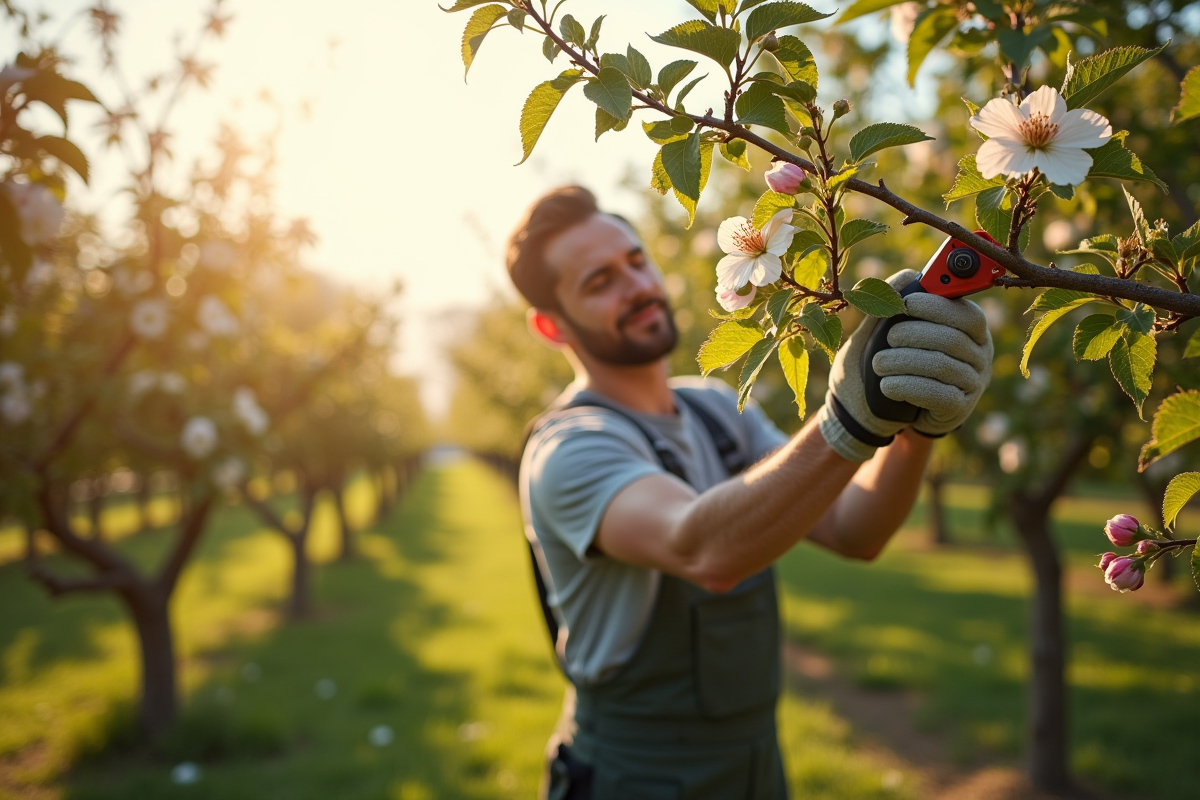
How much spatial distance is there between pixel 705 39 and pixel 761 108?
118 mm

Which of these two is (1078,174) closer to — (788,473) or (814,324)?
(814,324)

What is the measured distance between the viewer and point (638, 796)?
2189mm

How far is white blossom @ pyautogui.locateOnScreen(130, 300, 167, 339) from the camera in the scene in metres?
4.42

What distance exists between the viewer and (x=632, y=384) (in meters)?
2.59

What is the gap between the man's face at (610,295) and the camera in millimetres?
2500

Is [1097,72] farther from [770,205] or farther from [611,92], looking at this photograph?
[611,92]

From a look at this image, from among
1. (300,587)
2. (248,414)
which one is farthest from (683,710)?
(300,587)

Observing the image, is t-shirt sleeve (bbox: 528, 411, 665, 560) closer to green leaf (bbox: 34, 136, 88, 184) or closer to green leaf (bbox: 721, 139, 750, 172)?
green leaf (bbox: 721, 139, 750, 172)

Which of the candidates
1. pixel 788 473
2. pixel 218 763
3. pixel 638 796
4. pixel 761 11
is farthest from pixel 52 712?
pixel 761 11

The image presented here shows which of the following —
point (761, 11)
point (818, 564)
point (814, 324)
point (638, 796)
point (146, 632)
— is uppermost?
point (761, 11)

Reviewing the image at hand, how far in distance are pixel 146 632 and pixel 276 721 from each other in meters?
1.21

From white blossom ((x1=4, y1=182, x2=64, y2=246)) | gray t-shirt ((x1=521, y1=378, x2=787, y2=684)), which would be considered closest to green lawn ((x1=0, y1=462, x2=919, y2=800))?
gray t-shirt ((x1=521, y1=378, x2=787, y2=684))

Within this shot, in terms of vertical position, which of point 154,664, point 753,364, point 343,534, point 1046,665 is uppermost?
point 753,364

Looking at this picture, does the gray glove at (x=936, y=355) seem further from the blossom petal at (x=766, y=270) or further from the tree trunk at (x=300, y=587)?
the tree trunk at (x=300, y=587)
